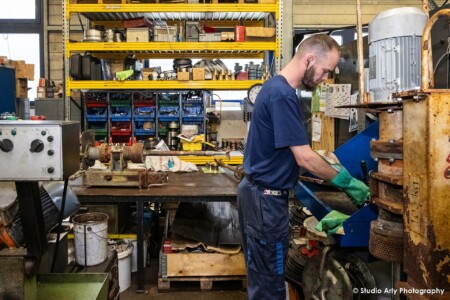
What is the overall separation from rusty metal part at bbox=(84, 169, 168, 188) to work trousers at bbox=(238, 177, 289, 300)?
3.66 feet

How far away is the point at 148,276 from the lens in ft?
9.76

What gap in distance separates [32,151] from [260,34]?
3086 millimetres

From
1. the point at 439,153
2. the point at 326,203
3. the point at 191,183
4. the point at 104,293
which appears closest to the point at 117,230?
the point at 191,183

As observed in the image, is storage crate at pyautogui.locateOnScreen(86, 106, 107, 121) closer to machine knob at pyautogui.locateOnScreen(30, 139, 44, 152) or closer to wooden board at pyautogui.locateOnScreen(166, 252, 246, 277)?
wooden board at pyautogui.locateOnScreen(166, 252, 246, 277)

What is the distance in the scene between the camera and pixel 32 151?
1238mm

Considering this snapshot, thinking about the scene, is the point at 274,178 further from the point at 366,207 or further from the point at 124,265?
the point at 124,265

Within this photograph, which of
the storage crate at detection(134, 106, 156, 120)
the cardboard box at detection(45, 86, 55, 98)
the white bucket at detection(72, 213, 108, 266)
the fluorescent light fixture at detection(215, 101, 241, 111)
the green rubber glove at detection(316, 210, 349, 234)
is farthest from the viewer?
the fluorescent light fixture at detection(215, 101, 241, 111)

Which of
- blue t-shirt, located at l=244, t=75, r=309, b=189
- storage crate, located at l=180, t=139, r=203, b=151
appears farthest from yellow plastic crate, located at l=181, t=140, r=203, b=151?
blue t-shirt, located at l=244, t=75, r=309, b=189

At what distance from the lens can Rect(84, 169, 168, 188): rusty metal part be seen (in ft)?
8.72

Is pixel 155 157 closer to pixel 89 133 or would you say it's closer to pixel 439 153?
pixel 89 133

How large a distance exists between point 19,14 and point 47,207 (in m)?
5.67

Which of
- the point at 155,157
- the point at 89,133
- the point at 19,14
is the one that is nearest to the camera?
the point at 89,133

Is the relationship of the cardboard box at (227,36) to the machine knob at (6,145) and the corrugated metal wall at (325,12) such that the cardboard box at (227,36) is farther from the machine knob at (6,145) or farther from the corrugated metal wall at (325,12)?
the machine knob at (6,145)

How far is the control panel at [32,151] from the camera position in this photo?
1.23 meters
